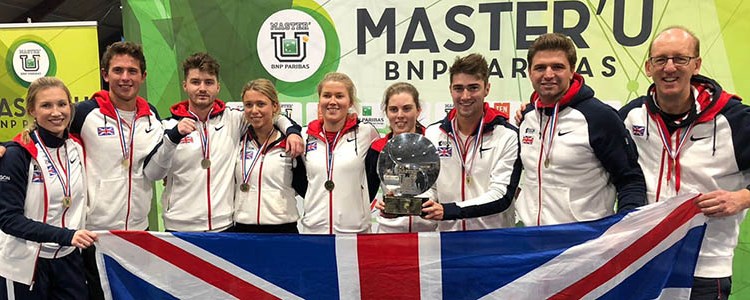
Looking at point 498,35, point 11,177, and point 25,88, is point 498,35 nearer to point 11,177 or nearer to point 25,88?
point 11,177

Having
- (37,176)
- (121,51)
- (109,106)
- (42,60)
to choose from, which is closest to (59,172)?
(37,176)

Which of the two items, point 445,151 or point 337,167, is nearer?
point 445,151

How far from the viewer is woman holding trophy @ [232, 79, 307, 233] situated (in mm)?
2480

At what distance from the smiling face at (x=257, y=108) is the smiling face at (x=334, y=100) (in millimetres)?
265

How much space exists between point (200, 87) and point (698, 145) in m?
2.19

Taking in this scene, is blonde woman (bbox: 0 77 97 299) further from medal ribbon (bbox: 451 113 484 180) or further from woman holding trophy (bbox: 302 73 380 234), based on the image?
medal ribbon (bbox: 451 113 484 180)

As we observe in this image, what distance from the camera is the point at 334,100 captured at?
8.01ft

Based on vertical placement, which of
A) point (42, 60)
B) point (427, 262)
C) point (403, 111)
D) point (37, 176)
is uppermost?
point (42, 60)

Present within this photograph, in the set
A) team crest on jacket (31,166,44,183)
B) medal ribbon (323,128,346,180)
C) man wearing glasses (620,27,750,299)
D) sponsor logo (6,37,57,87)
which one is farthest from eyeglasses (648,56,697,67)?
sponsor logo (6,37,57,87)

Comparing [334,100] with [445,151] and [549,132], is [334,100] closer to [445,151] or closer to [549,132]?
[445,151]

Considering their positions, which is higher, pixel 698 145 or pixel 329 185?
pixel 698 145

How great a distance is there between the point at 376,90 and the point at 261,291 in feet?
6.63

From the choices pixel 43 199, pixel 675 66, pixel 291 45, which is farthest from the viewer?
pixel 291 45

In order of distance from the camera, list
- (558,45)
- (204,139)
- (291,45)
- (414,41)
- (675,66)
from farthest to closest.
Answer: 1. (291,45)
2. (414,41)
3. (204,139)
4. (558,45)
5. (675,66)
